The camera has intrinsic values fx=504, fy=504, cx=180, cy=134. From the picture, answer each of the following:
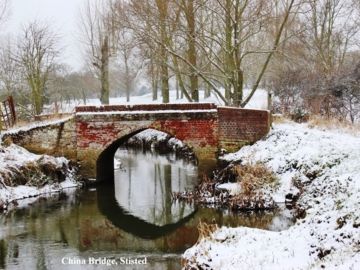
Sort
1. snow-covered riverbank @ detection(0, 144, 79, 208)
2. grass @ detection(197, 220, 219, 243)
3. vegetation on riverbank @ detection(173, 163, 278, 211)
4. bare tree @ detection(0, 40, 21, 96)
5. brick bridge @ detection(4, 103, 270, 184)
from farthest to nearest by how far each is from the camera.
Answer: bare tree @ detection(0, 40, 21, 96) < brick bridge @ detection(4, 103, 270, 184) < snow-covered riverbank @ detection(0, 144, 79, 208) < vegetation on riverbank @ detection(173, 163, 278, 211) < grass @ detection(197, 220, 219, 243)

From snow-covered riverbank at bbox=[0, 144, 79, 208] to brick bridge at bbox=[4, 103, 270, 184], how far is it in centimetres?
59

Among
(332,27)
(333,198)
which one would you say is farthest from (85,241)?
(332,27)

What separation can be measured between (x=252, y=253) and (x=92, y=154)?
10843 millimetres

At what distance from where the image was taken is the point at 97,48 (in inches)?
1174

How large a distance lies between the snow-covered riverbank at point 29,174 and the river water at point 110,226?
0.64 metres

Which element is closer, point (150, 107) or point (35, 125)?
point (150, 107)

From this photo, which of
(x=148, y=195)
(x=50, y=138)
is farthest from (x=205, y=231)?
(x=50, y=138)

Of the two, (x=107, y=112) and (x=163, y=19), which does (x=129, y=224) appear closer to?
(x=107, y=112)

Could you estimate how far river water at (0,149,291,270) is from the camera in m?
10.1

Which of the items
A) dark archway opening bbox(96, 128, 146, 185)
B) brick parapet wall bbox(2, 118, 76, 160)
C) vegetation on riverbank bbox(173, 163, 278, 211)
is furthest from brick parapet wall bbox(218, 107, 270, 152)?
brick parapet wall bbox(2, 118, 76, 160)

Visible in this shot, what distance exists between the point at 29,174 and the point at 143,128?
13.1 ft

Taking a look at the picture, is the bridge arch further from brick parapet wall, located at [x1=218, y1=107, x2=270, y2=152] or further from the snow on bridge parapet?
brick parapet wall, located at [x1=218, y1=107, x2=270, y2=152]

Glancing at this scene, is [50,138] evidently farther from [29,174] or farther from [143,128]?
A: [143,128]

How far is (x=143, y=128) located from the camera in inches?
672
